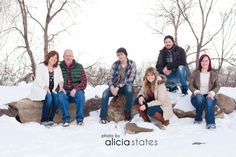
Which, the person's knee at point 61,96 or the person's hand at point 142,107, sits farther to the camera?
the person's knee at point 61,96

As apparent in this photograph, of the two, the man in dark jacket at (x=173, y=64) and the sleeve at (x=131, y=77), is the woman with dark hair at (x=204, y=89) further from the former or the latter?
the sleeve at (x=131, y=77)

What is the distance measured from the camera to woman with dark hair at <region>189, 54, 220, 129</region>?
268 inches

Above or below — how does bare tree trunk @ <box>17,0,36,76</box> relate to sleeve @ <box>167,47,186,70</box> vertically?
above

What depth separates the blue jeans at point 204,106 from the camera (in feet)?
22.1

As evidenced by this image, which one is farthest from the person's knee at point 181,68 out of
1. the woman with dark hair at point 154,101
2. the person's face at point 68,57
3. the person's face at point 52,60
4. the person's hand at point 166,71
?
the person's face at point 52,60

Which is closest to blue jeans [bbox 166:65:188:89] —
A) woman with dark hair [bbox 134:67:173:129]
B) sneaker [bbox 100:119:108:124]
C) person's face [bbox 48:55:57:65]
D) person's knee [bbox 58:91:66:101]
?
woman with dark hair [bbox 134:67:173:129]

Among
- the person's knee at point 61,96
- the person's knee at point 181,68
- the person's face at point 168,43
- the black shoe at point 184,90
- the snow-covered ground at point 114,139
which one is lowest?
the snow-covered ground at point 114,139

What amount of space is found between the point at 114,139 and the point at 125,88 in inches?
57.9

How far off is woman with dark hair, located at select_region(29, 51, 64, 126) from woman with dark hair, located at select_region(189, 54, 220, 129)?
8.20 feet

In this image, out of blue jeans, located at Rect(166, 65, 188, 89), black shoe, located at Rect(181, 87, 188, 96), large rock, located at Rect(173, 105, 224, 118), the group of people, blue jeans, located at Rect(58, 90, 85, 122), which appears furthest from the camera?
black shoe, located at Rect(181, 87, 188, 96)

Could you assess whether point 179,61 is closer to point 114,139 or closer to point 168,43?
point 168,43

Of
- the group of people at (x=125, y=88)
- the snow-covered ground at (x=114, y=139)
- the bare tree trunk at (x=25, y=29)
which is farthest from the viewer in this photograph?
the bare tree trunk at (x=25, y=29)

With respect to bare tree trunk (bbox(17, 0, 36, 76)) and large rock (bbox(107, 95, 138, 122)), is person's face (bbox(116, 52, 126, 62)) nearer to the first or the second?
large rock (bbox(107, 95, 138, 122))

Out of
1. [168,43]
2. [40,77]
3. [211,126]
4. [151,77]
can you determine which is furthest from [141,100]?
[40,77]
